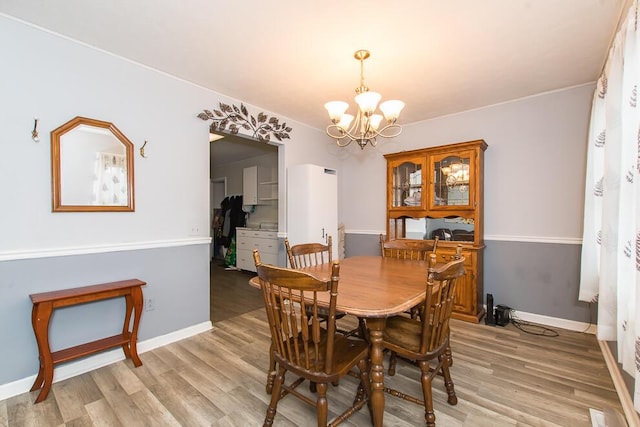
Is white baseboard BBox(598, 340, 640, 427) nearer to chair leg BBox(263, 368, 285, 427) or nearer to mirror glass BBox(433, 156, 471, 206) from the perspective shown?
mirror glass BBox(433, 156, 471, 206)

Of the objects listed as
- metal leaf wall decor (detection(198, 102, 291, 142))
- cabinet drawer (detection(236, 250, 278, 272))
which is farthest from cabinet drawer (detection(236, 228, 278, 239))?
metal leaf wall decor (detection(198, 102, 291, 142))

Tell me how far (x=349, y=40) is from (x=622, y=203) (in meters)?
1.98

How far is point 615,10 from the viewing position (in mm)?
1813

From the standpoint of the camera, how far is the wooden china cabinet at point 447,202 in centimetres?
322

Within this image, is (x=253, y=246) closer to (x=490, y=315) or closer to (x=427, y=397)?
(x=490, y=315)

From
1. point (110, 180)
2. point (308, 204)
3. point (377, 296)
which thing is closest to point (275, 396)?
point (377, 296)

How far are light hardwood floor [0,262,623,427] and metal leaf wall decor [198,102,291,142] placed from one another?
2223 millimetres

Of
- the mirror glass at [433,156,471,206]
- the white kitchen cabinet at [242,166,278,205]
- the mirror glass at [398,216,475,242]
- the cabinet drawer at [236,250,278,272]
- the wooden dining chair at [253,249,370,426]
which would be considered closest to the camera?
the wooden dining chair at [253,249,370,426]

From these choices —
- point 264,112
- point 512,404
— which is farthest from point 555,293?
point 264,112

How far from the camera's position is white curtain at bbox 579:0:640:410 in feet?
4.53

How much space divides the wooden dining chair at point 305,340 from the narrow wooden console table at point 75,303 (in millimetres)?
1380

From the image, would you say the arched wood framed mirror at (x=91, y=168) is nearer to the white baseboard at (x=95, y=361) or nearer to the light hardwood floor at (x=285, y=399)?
the white baseboard at (x=95, y=361)

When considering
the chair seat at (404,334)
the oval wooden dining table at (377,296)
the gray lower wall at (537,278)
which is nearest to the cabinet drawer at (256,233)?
the oval wooden dining table at (377,296)

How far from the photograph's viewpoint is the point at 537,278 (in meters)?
3.16
